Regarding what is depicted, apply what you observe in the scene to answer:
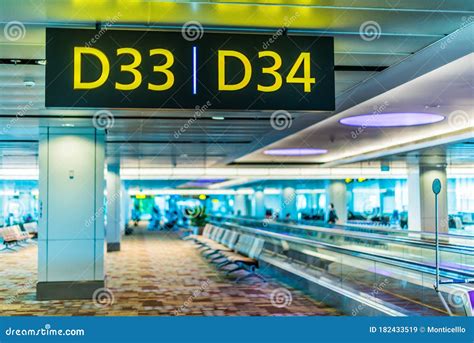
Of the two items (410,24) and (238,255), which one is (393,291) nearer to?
(410,24)

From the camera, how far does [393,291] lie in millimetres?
9094

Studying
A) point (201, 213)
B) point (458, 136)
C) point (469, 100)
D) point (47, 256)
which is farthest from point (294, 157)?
point (47, 256)

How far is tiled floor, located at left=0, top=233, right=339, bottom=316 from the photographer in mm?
9586

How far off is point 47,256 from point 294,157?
17.0 meters

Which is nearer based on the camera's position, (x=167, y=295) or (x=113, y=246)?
(x=167, y=295)
